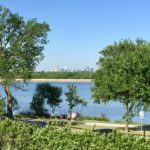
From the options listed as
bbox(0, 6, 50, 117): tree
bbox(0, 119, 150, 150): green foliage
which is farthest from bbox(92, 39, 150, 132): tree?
bbox(0, 119, 150, 150): green foliage

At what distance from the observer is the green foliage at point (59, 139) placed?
44.8 ft

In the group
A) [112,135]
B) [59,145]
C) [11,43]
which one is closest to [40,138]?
[59,145]

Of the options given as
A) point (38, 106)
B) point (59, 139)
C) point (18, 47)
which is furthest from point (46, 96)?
point (59, 139)

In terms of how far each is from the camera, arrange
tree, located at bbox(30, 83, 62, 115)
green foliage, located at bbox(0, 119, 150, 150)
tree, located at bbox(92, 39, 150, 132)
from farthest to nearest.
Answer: tree, located at bbox(30, 83, 62, 115)
tree, located at bbox(92, 39, 150, 132)
green foliage, located at bbox(0, 119, 150, 150)

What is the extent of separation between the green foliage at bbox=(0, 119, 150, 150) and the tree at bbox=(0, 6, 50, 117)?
115 feet

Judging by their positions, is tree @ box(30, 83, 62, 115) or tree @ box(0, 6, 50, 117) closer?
tree @ box(0, 6, 50, 117)

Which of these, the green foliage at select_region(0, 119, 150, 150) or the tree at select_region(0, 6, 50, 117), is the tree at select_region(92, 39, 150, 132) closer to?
the tree at select_region(0, 6, 50, 117)

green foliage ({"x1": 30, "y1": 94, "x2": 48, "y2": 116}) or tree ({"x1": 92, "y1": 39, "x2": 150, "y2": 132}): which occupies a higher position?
tree ({"x1": 92, "y1": 39, "x2": 150, "y2": 132})

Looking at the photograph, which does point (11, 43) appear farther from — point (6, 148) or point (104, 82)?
point (6, 148)

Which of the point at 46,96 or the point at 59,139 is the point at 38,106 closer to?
the point at 46,96

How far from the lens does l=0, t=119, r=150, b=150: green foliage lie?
1366cm

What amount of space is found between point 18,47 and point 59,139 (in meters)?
37.8

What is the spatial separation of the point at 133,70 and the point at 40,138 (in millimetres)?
23618

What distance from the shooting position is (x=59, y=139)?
14.8m
